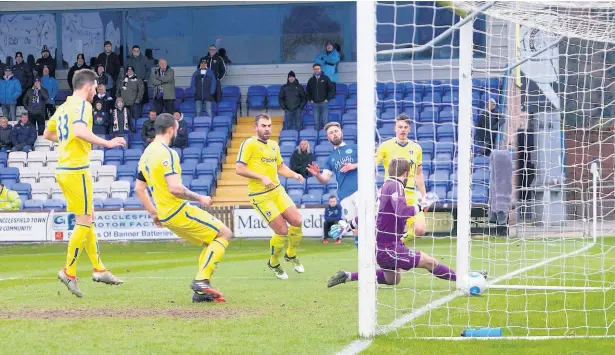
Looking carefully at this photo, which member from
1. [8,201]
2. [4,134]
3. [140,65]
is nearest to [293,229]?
[8,201]

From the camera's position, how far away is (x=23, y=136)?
2844 cm

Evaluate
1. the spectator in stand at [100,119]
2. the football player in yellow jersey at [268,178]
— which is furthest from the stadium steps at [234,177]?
the football player in yellow jersey at [268,178]

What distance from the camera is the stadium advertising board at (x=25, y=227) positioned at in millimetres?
23812

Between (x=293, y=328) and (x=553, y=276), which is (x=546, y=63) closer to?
(x=553, y=276)

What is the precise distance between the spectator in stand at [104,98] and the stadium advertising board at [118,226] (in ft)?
17.8

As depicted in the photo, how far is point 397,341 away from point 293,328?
0.97 m

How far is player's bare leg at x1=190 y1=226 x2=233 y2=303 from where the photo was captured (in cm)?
980

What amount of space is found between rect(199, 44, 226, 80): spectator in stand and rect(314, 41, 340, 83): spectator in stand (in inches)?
110

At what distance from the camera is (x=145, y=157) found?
10078 millimetres

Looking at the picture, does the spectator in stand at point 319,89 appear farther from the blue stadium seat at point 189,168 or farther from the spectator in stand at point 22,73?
the spectator in stand at point 22,73

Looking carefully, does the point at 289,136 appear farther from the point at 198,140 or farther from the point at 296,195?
the point at 296,195

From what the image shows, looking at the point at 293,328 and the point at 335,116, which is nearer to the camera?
the point at 293,328

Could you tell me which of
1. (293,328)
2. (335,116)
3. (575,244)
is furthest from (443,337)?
(335,116)

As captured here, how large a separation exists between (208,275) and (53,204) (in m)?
17.3
